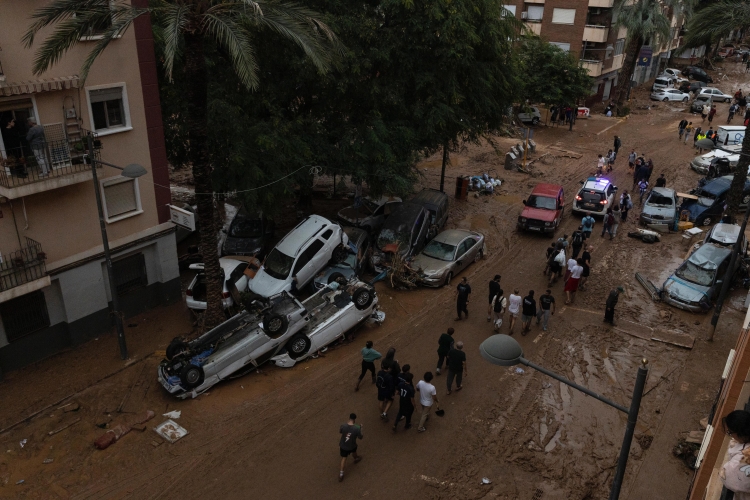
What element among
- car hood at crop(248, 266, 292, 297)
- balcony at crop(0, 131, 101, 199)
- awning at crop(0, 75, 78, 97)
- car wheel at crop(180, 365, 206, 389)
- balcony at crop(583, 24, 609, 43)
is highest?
balcony at crop(583, 24, 609, 43)

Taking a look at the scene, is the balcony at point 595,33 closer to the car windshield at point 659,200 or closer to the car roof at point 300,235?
the car windshield at point 659,200

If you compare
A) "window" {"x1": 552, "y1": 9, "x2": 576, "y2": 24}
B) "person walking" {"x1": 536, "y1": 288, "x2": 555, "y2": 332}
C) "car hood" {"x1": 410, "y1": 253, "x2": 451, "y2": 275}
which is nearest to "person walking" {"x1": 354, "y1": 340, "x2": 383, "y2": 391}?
"person walking" {"x1": 536, "y1": 288, "x2": 555, "y2": 332}

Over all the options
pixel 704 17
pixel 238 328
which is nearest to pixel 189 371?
pixel 238 328

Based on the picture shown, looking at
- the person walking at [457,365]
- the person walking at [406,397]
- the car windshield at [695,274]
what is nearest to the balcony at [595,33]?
the car windshield at [695,274]

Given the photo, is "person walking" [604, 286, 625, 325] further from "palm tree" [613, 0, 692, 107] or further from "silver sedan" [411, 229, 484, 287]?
"palm tree" [613, 0, 692, 107]

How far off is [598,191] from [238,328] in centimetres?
1775

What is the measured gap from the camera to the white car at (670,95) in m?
51.8

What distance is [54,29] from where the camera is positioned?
46.8ft

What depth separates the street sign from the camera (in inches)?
690

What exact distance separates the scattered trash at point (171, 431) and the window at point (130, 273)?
18.3 feet

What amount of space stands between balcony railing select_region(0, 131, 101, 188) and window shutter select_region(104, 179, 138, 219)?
3.91 feet

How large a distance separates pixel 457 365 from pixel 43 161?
11041mm

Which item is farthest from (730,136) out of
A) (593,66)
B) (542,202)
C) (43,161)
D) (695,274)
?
(43,161)

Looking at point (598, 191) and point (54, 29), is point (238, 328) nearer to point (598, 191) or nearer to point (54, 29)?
point (54, 29)
